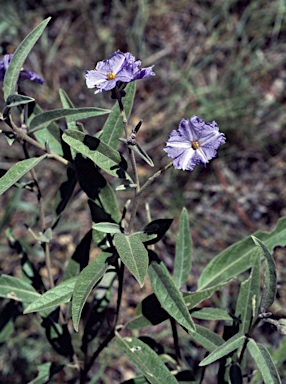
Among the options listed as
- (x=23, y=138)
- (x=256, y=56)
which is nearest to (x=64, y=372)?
(x=23, y=138)

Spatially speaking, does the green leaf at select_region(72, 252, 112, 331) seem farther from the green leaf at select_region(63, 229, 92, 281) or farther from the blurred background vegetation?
the blurred background vegetation

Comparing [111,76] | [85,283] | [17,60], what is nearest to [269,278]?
[85,283]

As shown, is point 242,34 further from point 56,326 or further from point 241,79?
point 56,326

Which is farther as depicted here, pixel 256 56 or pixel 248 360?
pixel 256 56

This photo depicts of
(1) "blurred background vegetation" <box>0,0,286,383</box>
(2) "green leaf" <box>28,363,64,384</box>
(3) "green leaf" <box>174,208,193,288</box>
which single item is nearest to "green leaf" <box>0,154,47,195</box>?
(3) "green leaf" <box>174,208,193,288</box>

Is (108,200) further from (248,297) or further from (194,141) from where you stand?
(248,297)

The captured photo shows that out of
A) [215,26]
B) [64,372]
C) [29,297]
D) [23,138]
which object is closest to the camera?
[23,138]

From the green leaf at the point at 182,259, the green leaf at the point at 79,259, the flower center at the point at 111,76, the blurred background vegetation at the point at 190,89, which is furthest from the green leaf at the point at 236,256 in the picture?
the blurred background vegetation at the point at 190,89
